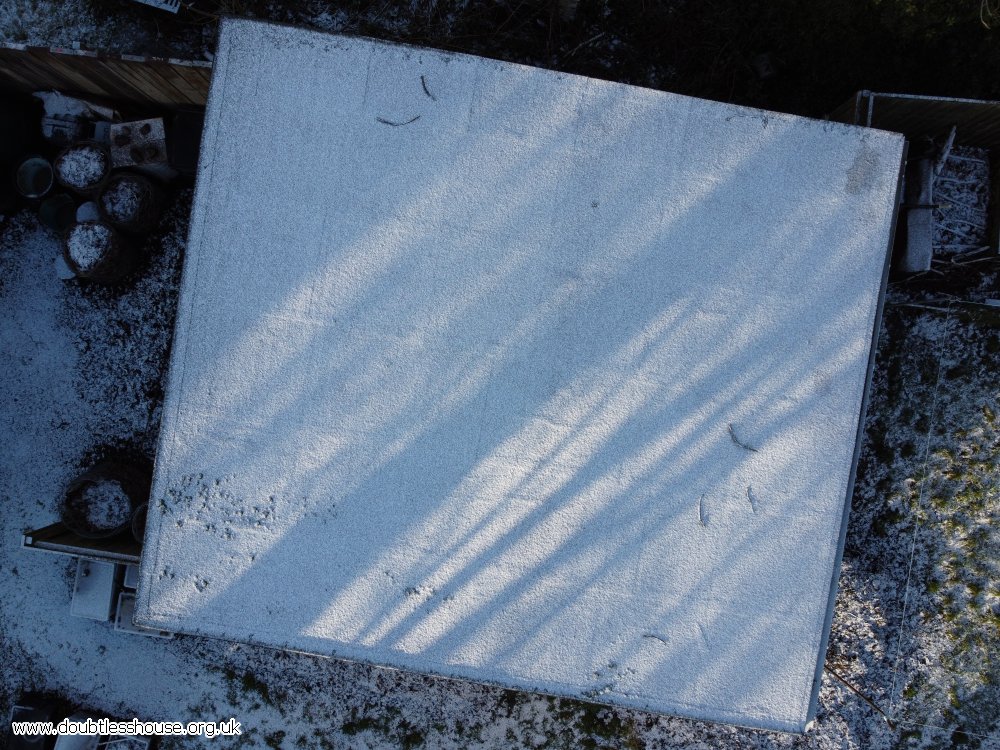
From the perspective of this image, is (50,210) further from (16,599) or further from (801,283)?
(801,283)

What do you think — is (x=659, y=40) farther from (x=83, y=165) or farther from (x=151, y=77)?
(x=83, y=165)

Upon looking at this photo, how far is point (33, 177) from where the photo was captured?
498 centimetres

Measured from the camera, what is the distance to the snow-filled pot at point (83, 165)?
4.69m

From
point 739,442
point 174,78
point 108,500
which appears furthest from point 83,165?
point 739,442

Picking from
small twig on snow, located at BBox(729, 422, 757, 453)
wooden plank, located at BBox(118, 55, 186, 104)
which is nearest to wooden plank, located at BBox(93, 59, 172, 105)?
wooden plank, located at BBox(118, 55, 186, 104)

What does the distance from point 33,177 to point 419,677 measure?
595cm

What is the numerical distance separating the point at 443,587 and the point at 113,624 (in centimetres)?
375

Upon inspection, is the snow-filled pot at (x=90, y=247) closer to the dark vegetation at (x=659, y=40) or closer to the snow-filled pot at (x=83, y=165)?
the snow-filled pot at (x=83, y=165)

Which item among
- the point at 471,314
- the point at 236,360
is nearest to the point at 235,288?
the point at 236,360

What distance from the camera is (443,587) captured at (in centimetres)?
383

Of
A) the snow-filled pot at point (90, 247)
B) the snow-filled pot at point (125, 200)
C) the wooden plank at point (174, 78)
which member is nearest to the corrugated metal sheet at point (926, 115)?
the wooden plank at point (174, 78)

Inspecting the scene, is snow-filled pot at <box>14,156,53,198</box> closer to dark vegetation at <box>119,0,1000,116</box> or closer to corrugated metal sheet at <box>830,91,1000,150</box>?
dark vegetation at <box>119,0,1000,116</box>

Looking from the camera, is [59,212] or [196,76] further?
[59,212]

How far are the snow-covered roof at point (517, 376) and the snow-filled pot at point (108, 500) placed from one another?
4.66 feet
